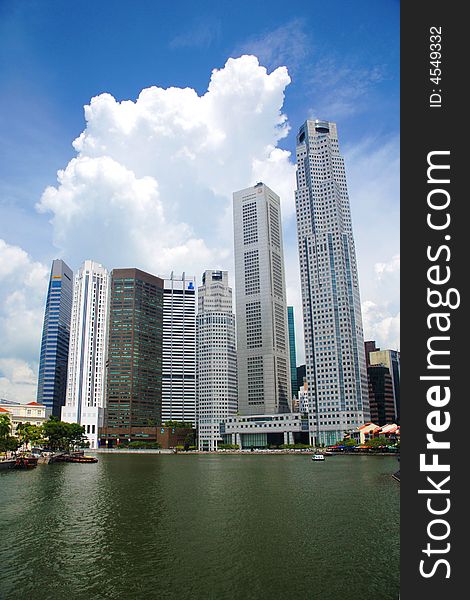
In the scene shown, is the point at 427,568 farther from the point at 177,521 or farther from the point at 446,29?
the point at 177,521

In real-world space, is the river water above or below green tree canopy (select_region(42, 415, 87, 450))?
below

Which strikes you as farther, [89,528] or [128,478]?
[128,478]

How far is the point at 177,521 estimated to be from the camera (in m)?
48.3

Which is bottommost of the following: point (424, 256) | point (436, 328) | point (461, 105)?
point (436, 328)

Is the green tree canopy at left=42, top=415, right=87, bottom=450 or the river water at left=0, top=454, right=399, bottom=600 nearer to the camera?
the river water at left=0, top=454, right=399, bottom=600

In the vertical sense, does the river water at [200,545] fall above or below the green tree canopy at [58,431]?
below

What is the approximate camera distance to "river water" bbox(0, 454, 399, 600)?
1141 inches

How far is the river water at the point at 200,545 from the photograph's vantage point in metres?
29.0

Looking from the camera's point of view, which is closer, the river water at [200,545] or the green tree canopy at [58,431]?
the river water at [200,545]

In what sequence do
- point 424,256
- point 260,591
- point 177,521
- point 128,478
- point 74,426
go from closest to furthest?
1. point 424,256
2. point 260,591
3. point 177,521
4. point 128,478
5. point 74,426

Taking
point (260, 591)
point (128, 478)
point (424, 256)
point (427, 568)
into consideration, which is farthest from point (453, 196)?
point (128, 478)

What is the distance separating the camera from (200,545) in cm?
3841

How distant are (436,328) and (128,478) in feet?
301

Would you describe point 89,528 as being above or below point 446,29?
below
